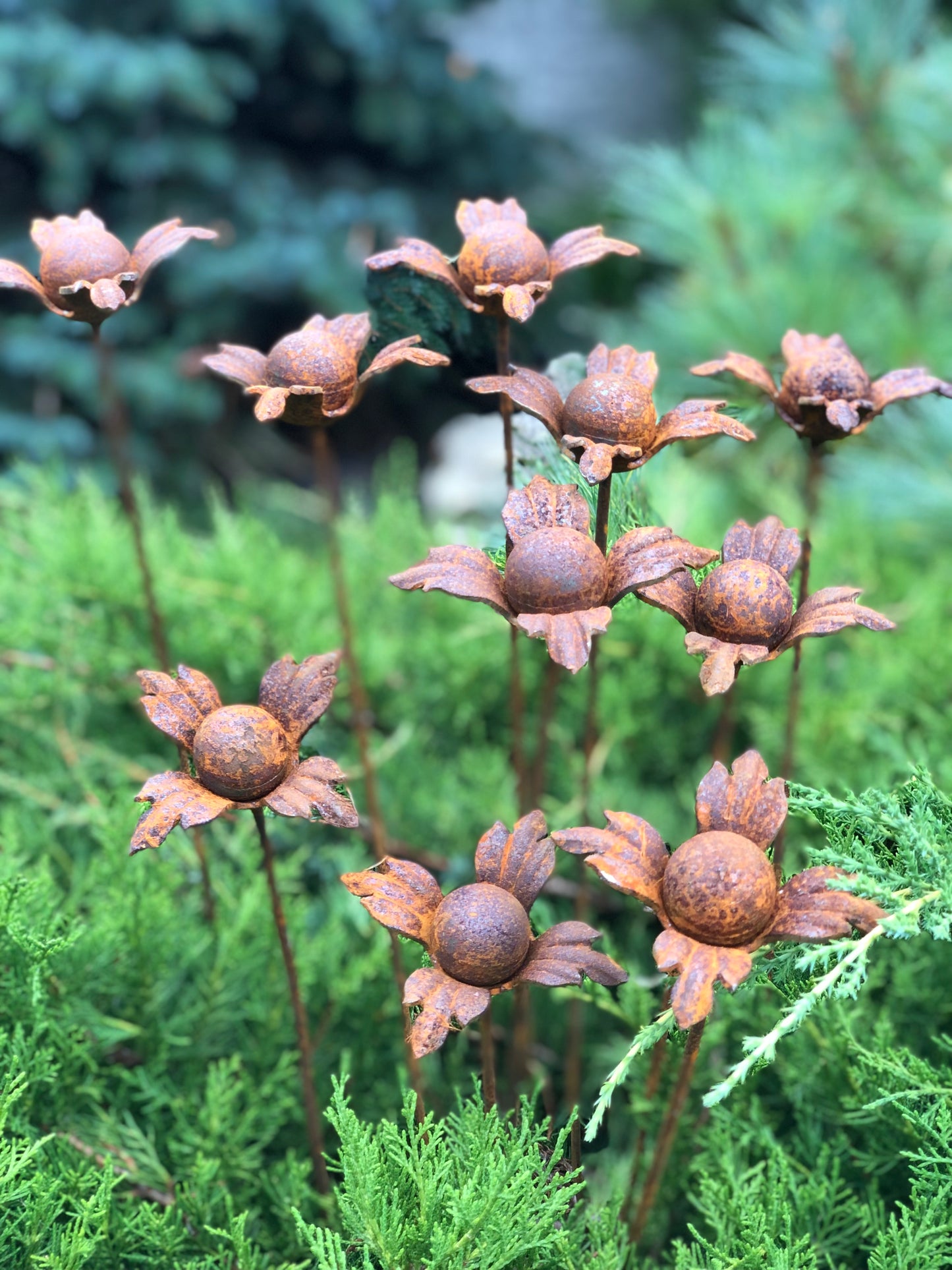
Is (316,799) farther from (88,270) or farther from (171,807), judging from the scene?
(88,270)

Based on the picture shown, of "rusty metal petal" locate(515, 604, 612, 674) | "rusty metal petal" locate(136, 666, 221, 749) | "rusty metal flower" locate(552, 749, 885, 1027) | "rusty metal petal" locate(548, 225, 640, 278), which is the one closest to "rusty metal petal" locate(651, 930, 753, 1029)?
"rusty metal flower" locate(552, 749, 885, 1027)

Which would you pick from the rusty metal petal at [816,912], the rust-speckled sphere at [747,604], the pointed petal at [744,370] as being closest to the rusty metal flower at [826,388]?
the pointed petal at [744,370]

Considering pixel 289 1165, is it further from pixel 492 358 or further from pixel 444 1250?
pixel 492 358

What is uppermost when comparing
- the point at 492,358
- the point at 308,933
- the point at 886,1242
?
the point at 492,358

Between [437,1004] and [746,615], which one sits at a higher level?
[746,615]

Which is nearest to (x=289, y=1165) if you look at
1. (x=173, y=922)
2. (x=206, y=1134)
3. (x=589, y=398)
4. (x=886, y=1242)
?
(x=206, y=1134)

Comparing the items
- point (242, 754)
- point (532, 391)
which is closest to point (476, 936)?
point (242, 754)

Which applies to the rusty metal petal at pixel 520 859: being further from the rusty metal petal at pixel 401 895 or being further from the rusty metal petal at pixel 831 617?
the rusty metal petal at pixel 831 617
